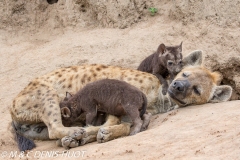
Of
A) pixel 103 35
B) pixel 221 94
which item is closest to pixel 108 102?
pixel 221 94

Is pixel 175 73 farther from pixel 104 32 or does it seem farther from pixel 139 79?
pixel 104 32

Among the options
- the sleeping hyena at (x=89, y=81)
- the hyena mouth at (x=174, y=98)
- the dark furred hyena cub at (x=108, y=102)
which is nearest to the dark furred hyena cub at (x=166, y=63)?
the sleeping hyena at (x=89, y=81)

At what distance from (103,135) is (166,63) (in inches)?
61.9

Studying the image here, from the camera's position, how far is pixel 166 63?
236 inches

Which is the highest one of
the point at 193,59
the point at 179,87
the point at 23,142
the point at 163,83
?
the point at 193,59

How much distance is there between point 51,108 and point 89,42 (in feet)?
8.25

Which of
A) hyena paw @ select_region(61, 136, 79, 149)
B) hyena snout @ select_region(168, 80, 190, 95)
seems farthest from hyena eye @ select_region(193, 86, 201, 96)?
hyena paw @ select_region(61, 136, 79, 149)

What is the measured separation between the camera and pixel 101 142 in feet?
16.0

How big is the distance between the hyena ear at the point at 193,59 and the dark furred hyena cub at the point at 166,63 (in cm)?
13

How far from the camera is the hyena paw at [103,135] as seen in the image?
15.9 ft

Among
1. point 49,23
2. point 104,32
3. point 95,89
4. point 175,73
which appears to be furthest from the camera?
point 49,23

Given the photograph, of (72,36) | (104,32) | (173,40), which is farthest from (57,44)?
(173,40)

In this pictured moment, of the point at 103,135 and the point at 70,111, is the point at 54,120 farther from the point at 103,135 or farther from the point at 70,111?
the point at 103,135

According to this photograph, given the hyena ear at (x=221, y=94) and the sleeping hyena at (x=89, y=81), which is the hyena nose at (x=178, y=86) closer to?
the sleeping hyena at (x=89, y=81)
